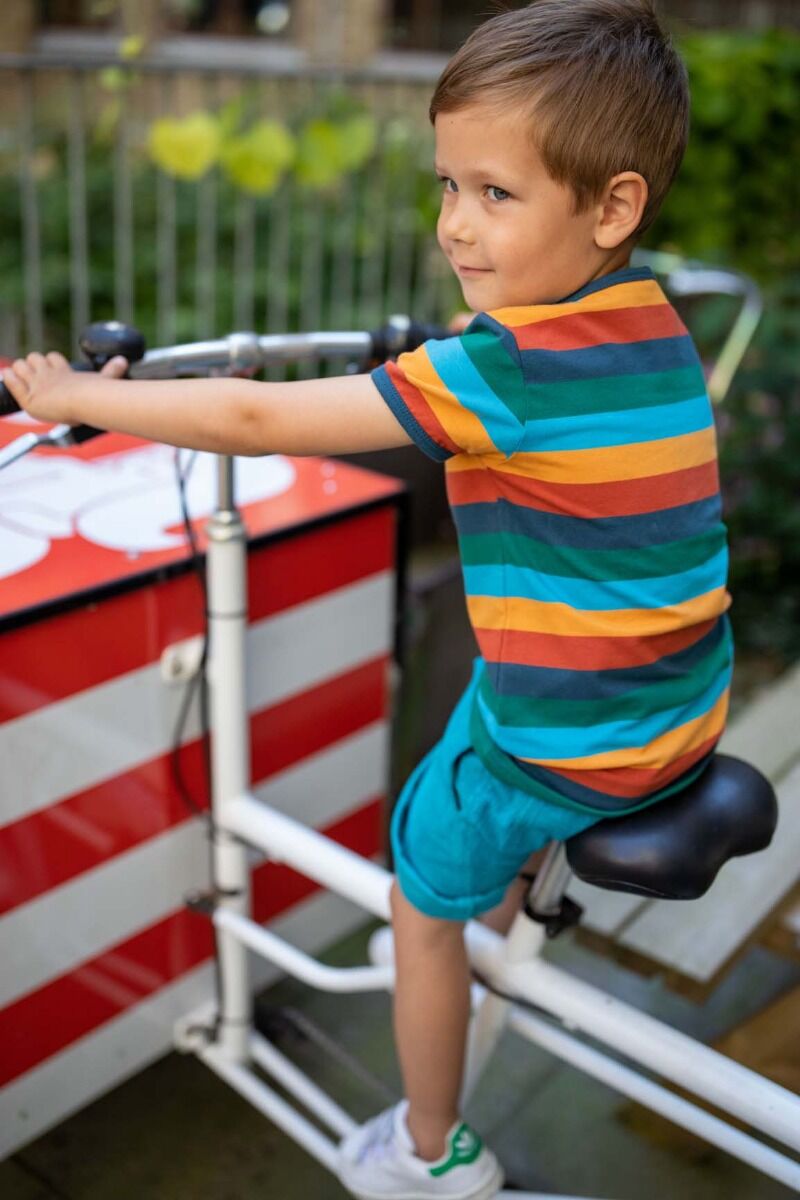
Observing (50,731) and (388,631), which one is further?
(388,631)

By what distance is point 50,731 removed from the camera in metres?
1.60

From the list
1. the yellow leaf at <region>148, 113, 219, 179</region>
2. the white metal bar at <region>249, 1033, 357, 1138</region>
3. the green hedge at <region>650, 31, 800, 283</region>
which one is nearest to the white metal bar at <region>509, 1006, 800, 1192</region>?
the white metal bar at <region>249, 1033, 357, 1138</region>

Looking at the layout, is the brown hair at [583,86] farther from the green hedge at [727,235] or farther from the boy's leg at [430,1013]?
the green hedge at [727,235]

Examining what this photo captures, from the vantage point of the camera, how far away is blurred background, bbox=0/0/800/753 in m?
3.79

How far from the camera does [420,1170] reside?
5.06 ft

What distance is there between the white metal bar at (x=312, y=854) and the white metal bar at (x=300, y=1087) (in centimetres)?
32

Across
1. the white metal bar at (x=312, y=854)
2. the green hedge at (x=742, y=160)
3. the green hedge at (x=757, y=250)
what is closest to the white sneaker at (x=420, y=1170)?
the white metal bar at (x=312, y=854)

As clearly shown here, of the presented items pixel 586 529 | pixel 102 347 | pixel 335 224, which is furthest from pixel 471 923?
pixel 335 224

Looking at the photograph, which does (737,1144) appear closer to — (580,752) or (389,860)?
(580,752)

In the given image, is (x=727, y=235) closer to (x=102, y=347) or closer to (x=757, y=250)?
(x=757, y=250)

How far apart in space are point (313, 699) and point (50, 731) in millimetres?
534

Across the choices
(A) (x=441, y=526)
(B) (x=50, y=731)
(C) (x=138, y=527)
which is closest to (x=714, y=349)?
(A) (x=441, y=526)

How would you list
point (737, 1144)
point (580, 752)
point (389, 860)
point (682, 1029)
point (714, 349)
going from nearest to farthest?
point (580, 752)
point (737, 1144)
point (682, 1029)
point (389, 860)
point (714, 349)

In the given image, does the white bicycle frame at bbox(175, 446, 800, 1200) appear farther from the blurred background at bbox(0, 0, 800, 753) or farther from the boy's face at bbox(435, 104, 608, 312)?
the blurred background at bbox(0, 0, 800, 753)
